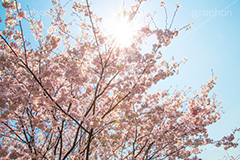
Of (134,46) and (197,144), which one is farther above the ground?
(134,46)

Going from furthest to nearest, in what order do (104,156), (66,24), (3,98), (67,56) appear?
(104,156)
(66,24)
(67,56)
(3,98)

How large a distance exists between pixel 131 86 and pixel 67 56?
2.16 metres

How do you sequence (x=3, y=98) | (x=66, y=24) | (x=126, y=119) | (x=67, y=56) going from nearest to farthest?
(x=3, y=98)
(x=126, y=119)
(x=67, y=56)
(x=66, y=24)

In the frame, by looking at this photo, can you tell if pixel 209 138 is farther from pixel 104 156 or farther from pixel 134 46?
pixel 134 46

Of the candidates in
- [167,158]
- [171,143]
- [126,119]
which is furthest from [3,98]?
[167,158]

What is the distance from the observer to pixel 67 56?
180 inches

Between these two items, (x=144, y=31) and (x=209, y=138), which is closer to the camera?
(x=144, y=31)

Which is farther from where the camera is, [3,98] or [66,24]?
[66,24]

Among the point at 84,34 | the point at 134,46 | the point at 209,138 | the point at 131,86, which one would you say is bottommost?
the point at 209,138

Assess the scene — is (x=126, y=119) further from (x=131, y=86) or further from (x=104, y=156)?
(x=104, y=156)

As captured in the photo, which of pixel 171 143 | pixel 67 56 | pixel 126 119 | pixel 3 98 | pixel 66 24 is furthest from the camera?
pixel 171 143

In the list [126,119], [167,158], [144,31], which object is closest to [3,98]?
[126,119]

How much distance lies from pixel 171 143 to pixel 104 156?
2.88 m

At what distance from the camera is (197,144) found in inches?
236
